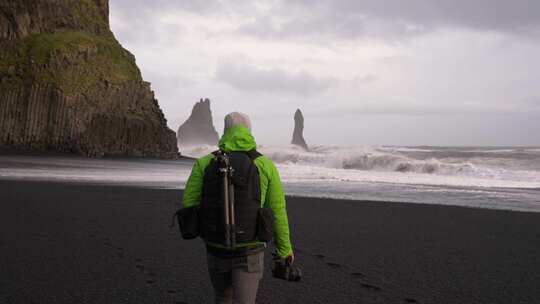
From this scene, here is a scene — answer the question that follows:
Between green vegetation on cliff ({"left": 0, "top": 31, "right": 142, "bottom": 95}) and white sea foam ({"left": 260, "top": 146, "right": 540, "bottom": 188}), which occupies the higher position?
green vegetation on cliff ({"left": 0, "top": 31, "right": 142, "bottom": 95})

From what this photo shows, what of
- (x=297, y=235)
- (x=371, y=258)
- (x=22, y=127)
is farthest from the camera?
(x=22, y=127)

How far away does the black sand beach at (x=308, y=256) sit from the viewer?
268 inches

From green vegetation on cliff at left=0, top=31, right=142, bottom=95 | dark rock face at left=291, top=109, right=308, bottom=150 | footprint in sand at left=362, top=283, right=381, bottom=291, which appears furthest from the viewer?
dark rock face at left=291, top=109, right=308, bottom=150

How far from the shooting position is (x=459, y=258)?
364 inches

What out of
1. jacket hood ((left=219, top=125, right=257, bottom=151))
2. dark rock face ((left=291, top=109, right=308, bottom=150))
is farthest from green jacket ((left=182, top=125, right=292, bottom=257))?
dark rock face ((left=291, top=109, right=308, bottom=150))

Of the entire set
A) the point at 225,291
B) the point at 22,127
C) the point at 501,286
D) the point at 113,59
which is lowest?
the point at 501,286

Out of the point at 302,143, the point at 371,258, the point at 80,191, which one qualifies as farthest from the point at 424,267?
the point at 302,143

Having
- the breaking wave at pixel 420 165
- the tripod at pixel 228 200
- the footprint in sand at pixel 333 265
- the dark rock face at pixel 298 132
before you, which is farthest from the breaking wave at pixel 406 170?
the dark rock face at pixel 298 132

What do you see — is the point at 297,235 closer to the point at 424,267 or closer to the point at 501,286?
the point at 424,267

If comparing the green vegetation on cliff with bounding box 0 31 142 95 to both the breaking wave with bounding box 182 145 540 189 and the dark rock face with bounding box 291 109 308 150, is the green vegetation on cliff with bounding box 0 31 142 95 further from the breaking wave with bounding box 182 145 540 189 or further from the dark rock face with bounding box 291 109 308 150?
the dark rock face with bounding box 291 109 308 150

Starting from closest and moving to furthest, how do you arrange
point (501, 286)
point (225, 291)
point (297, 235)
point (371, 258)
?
point (225, 291) → point (501, 286) → point (371, 258) → point (297, 235)

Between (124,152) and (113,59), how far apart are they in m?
11.7

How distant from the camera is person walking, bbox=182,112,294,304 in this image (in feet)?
12.8

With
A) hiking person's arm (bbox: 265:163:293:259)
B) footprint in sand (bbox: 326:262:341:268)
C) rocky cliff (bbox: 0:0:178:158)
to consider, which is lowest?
footprint in sand (bbox: 326:262:341:268)
